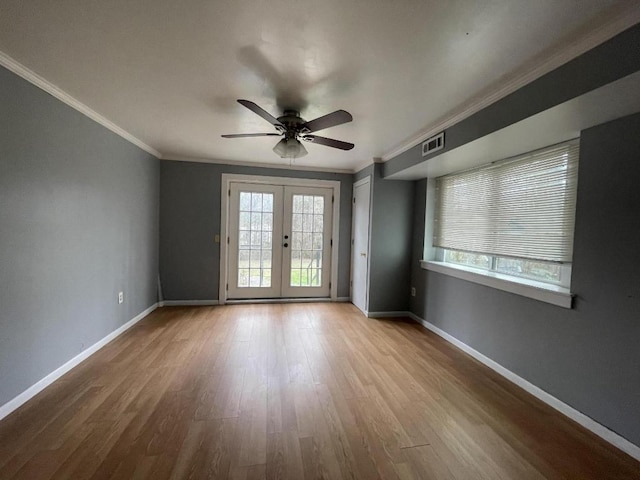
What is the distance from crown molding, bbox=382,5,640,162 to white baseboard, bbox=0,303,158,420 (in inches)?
150

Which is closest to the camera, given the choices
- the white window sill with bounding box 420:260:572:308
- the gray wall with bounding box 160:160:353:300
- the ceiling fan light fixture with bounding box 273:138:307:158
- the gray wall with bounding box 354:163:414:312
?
Result: the white window sill with bounding box 420:260:572:308

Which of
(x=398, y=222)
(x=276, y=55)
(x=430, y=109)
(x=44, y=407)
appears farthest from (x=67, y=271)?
(x=398, y=222)

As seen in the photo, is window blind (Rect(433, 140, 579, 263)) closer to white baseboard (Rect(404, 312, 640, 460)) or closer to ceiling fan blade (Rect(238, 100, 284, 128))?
white baseboard (Rect(404, 312, 640, 460))

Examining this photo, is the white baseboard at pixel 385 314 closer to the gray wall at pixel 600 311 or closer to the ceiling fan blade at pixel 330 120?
the gray wall at pixel 600 311

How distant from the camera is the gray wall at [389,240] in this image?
161 inches

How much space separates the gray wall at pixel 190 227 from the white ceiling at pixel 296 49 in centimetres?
179

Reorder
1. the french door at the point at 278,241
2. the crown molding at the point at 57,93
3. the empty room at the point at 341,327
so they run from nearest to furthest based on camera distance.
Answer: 1. the empty room at the point at 341,327
2. the crown molding at the point at 57,93
3. the french door at the point at 278,241

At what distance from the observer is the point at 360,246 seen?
4512 mm

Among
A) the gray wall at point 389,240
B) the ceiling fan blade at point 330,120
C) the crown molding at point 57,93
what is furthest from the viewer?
the gray wall at point 389,240

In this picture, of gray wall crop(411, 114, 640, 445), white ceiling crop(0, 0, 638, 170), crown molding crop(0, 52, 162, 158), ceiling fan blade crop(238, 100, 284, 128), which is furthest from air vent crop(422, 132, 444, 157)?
crown molding crop(0, 52, 162, 158)

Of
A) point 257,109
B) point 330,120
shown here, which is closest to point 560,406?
point 330,120

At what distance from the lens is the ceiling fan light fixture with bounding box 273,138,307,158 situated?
8.55ft

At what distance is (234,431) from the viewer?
177 cm

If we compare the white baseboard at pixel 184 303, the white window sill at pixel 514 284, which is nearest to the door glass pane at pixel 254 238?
the white baseboard at pixel 184 303
